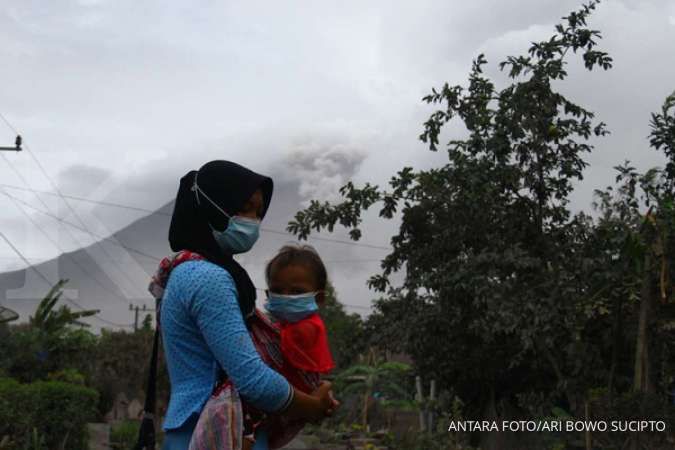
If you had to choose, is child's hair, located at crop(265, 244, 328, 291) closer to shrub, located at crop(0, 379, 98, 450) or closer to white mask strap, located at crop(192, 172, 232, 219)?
white mask strap, located at crop(192, 172, 232, 219)

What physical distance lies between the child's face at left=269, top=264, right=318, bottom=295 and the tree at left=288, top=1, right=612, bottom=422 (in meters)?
6.63

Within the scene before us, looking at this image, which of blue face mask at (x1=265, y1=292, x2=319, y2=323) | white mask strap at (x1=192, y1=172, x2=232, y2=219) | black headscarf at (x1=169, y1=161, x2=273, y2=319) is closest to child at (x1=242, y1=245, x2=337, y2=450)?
blue face mask at (x1=265, y1=292, x2=319, y2=323)

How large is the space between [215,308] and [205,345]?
147 millimetres

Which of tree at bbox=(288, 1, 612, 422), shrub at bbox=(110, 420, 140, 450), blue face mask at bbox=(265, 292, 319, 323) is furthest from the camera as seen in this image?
shrub at bbox=(110, 420, 140, 450)

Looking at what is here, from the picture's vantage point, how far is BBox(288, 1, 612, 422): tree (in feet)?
29.2

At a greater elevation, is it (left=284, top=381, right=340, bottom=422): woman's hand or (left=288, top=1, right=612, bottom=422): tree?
(left=288, top=1, right=612, bottom=422): tree

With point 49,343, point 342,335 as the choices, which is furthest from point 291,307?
point 342,335

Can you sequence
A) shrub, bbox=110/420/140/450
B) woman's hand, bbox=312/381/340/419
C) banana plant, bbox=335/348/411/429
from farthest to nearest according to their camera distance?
banana plant, bbox=335/348/411/429 → shrub, bbox=110/420/140/450 → woman's hand, bbox=312/381/340/419

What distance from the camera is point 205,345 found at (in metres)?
2.01

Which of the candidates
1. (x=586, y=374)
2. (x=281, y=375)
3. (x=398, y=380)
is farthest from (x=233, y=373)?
(x=398, y=380)

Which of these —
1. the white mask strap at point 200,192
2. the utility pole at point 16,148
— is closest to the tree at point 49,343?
the utility pole at point 16,148

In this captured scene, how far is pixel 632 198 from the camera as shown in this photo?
8789 mm

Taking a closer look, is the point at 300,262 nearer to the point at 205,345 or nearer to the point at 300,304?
the point at 300,304

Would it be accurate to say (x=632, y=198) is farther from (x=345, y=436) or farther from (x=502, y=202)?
(x=345, y=436)
